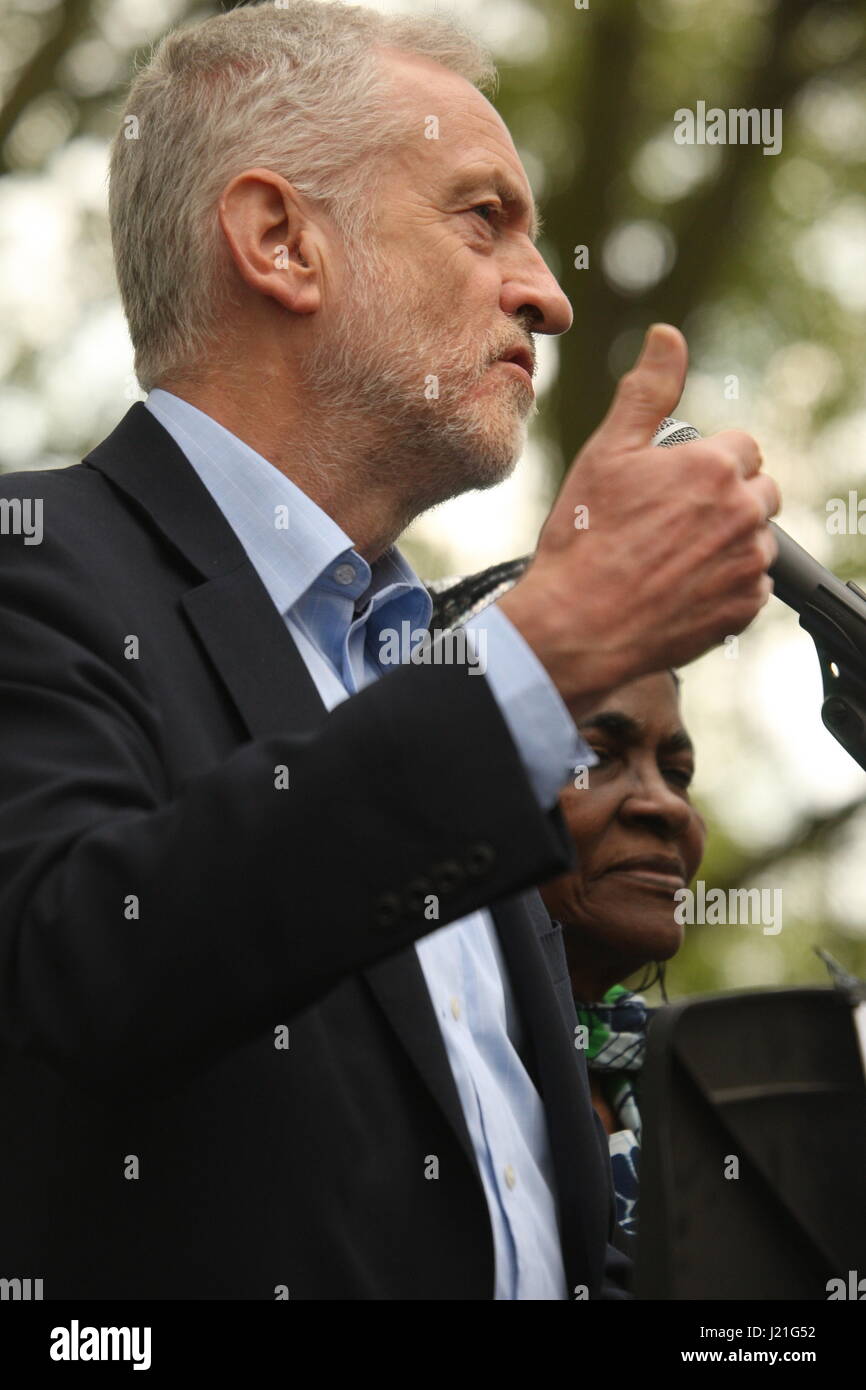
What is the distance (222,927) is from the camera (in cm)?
151

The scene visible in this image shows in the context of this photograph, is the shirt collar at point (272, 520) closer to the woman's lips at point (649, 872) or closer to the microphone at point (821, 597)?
the microphone at point (821, 597)

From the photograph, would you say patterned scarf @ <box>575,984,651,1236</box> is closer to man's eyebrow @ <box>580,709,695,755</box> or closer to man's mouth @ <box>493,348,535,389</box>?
man's eyebrow @ <box>580,709,695,755</box>

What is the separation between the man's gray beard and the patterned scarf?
4.51 ft

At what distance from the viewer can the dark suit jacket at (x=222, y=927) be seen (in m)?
1.52

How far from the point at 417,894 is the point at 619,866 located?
87.3 inches

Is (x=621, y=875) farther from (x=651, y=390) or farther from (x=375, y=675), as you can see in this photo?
(x=651, y=390)

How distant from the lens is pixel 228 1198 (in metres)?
1.78

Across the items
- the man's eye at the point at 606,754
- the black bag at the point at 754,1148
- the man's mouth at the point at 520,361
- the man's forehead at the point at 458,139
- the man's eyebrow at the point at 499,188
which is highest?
the man's forehead at the point at 458,139

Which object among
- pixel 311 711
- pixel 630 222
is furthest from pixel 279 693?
pixel 630 222

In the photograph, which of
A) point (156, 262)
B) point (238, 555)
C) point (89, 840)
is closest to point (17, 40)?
point (156, 262)

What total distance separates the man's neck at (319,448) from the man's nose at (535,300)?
32cm

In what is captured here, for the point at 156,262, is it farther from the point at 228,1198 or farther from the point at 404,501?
the point at 228,1198

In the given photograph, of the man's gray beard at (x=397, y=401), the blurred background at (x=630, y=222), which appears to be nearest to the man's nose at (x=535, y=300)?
the man's gray beard at (x=397, y=401)
